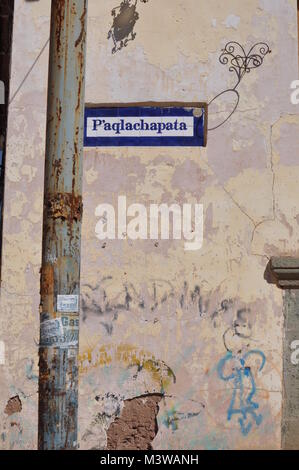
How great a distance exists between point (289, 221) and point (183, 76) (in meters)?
1.66

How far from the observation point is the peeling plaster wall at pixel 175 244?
6.71 m

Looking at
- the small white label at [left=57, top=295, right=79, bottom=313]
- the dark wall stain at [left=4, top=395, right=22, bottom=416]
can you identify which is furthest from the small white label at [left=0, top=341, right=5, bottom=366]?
the small white label at [left=57, top=295, right=79, bottom=313]

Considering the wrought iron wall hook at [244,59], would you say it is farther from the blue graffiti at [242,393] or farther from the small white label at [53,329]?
the small white label at [53,329]

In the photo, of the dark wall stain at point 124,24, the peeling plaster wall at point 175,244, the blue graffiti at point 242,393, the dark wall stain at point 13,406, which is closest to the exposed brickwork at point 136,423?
the peeling plaster wall at point 175,244

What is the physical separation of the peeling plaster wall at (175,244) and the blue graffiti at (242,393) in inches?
0.5

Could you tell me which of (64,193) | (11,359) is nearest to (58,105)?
(64,193)

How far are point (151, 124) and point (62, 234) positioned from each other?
3.16 metres

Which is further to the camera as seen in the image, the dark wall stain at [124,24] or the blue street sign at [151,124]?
the dark wall stain at [124,24]

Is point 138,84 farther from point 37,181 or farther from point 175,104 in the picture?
point 37,181

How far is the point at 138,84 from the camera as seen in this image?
6.98 meters

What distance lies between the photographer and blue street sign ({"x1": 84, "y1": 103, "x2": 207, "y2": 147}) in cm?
688

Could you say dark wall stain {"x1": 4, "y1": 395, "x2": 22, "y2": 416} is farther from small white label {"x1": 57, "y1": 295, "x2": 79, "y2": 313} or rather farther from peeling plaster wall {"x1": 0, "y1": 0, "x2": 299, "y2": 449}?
small white label {"x1": 57, "y1": 295, "x2": 79, "y2": 313}

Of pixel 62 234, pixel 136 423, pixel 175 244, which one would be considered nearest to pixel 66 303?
pixel 62 234

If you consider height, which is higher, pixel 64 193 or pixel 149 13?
pixel 149 13
